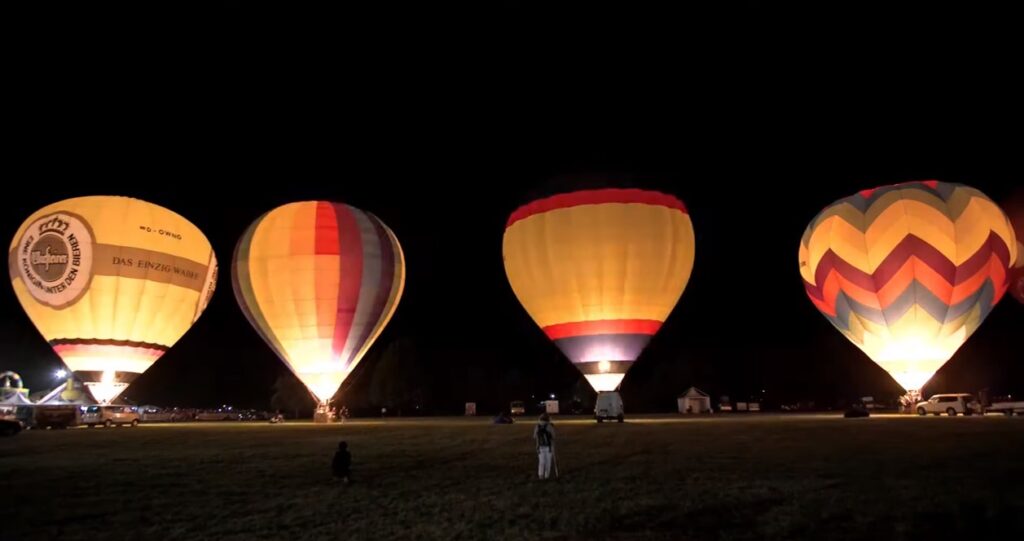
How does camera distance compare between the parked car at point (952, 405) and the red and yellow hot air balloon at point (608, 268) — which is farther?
the parked car at point (952, 405)

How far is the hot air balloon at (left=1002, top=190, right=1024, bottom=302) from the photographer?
119 ft

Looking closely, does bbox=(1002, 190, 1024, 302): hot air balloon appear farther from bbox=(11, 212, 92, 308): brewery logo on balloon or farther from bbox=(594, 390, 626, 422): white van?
bbox=(11, 212, 92, 308): brewery logo on balloon

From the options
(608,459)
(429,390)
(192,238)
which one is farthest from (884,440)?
(429,390)

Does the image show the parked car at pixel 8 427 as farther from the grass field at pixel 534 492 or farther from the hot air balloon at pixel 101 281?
the grass field at pixel 534 492

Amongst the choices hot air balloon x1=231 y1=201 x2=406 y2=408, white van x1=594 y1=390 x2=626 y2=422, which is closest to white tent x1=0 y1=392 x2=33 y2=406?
hot air balloon x1=231 y1=201 x2=406 y2=408

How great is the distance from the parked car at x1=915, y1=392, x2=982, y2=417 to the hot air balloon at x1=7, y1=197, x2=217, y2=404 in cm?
3305

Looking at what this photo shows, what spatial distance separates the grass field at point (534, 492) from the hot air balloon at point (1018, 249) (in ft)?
79.3

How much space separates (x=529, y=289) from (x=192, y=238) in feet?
50.5

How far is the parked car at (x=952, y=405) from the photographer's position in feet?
107

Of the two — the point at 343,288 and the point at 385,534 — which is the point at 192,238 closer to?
the point at 343,288

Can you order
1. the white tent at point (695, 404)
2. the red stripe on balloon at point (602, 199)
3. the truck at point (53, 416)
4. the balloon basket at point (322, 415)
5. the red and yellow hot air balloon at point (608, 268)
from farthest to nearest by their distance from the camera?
the white tent at point (695, 404), the balloon basket at point (322, 415), the truck at point (53, 416), the red stripe on balloon at point (602, 199), the red and yellow hot air balloon at point (608, 268)

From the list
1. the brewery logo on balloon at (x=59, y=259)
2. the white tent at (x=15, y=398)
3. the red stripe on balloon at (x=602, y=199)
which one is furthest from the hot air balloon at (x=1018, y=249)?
the white tent at (x=15, y=398)

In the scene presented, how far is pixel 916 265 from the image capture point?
1185 inches

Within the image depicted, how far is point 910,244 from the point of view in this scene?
98.5ft
